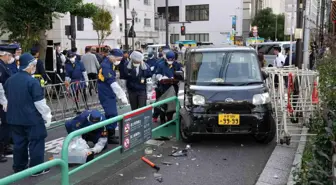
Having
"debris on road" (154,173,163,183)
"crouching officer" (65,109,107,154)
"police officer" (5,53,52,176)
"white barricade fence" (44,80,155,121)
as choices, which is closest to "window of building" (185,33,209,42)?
"white barricade fence" (44,80,155,121)

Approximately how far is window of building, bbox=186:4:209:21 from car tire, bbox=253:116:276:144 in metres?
50.2

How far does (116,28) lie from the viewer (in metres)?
36.1

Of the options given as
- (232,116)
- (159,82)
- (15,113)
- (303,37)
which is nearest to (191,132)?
(232,116)

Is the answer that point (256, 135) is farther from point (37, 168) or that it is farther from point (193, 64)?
point (37, 168)

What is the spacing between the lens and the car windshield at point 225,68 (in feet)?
22.0

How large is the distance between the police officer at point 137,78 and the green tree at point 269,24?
141 ft

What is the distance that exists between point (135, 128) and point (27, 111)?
4.75 feet

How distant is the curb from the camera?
15.8 ft

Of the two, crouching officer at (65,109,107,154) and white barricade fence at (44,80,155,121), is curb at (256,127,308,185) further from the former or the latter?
white barricade fence at (44,80,155,121)

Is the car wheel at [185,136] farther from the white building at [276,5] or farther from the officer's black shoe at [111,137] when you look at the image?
the white building at [276,5]

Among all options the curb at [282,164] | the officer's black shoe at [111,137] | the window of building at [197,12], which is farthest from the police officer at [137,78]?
the window of building at [197,12]

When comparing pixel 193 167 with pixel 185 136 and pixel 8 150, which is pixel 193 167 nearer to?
pixel 185 136

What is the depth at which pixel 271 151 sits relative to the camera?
628 cm

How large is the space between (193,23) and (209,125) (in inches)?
2020
